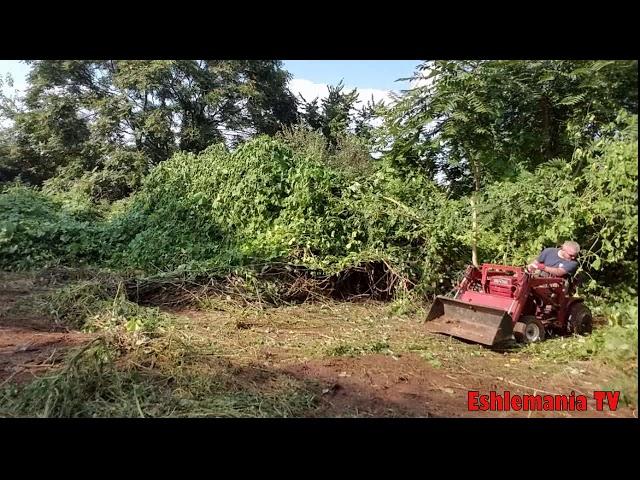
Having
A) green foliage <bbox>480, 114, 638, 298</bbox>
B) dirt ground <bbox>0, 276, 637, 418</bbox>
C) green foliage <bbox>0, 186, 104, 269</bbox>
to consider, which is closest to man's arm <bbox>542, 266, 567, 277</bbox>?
green foliage <bbox>480, 114, 638, 298</bbox>

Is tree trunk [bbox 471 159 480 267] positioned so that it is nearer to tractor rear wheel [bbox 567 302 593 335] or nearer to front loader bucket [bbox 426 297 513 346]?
front loader bucket [bbox 426 297 513 346]

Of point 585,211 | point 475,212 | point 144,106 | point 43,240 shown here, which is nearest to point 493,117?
point 475,212

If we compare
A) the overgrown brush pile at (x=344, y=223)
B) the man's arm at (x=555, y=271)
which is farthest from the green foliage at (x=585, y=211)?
the man's arm at (x=555, y=271)

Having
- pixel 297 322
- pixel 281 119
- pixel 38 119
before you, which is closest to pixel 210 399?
pixel 297 322

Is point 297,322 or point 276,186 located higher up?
point 276,186

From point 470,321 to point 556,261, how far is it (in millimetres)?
974

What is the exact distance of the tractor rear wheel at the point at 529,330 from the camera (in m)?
4.02

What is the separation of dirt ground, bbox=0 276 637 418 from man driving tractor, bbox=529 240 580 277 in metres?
0.86

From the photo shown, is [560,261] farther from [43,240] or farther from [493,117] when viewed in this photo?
[43,240]

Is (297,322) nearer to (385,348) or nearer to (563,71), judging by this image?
(385,348)

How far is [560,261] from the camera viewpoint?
410 cm

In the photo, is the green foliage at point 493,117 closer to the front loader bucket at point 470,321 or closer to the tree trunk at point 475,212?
the tree trunk at point 475,212
